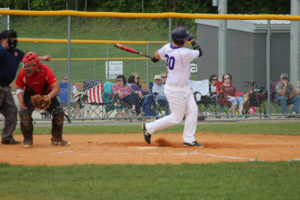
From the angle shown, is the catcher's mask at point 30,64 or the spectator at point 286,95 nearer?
the catcher's mask at point 30,64

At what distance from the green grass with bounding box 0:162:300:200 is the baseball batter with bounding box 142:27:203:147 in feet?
6.74

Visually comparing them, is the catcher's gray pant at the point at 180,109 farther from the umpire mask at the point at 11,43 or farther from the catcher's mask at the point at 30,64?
the umpire mask at the point at 11,43

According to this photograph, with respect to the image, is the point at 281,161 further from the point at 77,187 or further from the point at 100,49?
the point at 100,49

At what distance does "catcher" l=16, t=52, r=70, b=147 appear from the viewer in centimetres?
965

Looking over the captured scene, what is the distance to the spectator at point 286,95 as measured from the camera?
1524 cm

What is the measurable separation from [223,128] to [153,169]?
6.09 metres

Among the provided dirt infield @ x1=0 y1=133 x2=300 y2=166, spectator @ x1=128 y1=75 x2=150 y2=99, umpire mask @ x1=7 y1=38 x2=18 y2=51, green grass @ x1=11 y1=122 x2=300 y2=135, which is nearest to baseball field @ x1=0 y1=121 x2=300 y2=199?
dirt infield @ x1=0 y1=133 x2=300 y2=166

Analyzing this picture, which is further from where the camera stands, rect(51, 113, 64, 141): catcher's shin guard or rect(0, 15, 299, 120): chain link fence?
rect(0, 15, 299, 120): chain link fence

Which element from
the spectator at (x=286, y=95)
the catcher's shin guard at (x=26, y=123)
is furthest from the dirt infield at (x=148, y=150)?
the spectator at (x=286, y=95)

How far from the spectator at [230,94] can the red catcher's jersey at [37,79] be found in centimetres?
648

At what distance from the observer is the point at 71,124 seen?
1427 cm

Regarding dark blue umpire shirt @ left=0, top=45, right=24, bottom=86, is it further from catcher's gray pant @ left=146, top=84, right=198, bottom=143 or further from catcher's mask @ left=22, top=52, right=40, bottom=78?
catcher's gray pant @ left=146, top=84, right=198, bottom=143

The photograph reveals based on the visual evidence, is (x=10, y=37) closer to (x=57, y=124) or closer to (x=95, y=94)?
(x=57, y=124)

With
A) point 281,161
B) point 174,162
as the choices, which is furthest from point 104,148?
point 281,161
